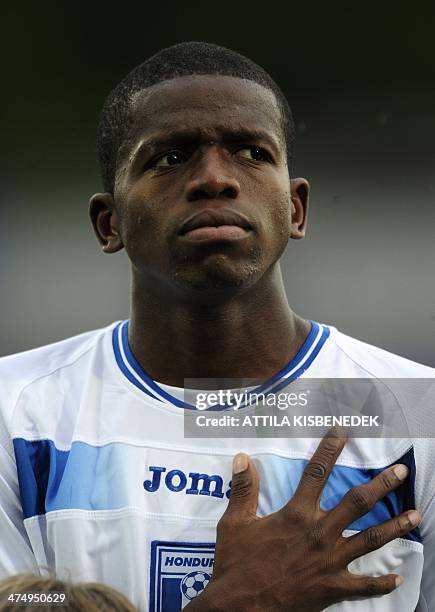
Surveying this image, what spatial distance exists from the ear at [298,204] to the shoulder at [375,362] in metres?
0.29

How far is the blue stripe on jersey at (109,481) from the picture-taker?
2007 mm

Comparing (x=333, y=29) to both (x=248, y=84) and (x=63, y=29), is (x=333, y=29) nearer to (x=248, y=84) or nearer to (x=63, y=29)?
(x=63, y=29)

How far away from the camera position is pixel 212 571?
1943 millimetres

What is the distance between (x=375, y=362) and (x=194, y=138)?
725 mm

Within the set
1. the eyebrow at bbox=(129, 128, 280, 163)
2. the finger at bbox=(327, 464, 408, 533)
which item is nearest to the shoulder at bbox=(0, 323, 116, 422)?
the eyebrow at bbox=(129, 128, 280, 163)

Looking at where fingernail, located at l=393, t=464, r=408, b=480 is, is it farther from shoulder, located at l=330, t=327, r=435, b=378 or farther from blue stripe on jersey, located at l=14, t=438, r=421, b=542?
shoulder, located at l=330, t=327, r=435, b=378

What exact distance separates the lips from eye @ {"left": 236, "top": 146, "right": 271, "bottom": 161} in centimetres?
20

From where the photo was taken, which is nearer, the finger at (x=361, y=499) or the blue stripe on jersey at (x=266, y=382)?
the finger at (x=361, y=499)

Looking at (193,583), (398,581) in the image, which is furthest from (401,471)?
(193,583)

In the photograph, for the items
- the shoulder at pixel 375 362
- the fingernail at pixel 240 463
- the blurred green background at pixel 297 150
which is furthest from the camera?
the blurred green background at pixel 297 150

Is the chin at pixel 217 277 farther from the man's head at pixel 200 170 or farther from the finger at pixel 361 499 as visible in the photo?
the finger at pixel 361 499

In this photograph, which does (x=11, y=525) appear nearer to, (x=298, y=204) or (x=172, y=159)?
(x=172, y=159)

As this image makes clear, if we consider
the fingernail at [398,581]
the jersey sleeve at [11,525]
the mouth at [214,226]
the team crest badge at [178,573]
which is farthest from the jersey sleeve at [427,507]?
the jersey sleeve at [11,525]

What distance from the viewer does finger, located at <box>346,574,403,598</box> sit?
1879 millimetres
